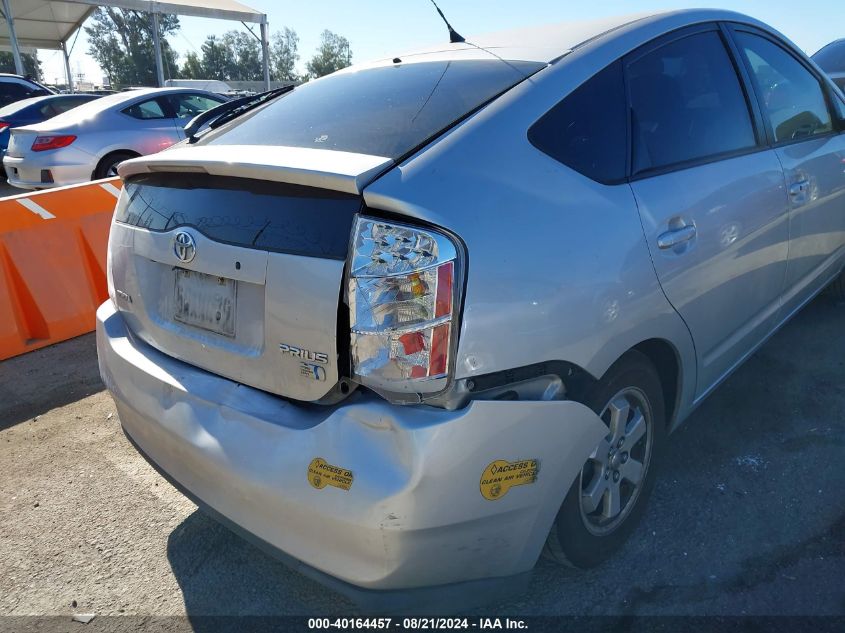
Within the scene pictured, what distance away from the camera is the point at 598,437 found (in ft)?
6.38

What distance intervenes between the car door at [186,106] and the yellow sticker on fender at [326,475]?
8783mm

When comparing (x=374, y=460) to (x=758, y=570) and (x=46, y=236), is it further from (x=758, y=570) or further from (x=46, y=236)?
(x=46, y=236)

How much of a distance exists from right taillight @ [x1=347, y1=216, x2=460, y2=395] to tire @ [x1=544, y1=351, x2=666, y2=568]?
0.57m

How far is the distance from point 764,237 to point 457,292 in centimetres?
181

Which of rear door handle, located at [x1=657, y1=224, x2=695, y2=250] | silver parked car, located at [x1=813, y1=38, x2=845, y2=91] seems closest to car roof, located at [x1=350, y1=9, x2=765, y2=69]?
rear door handle, located at [x1=657, y1=224, x2=695, y2=250]

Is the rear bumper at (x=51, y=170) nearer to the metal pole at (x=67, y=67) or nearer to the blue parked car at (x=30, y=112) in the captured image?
the blue parked car at (x=30, y=112)

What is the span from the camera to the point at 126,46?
7575 cm

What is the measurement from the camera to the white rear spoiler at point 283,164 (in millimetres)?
1744

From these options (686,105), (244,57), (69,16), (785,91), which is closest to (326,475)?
(686,105)

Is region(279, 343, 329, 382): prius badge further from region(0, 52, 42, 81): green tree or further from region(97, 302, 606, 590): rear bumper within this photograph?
region(0, 52, 42, 81): green tree

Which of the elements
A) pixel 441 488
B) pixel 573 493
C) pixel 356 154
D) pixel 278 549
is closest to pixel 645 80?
pixel 356 154

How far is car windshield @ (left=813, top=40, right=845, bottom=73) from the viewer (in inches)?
337

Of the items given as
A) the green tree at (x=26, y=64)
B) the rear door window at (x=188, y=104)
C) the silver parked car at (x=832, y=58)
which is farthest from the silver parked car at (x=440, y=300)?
the green tree at (x=26, y=64)

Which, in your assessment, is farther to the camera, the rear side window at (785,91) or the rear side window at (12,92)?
the rear side window at (12,92)
